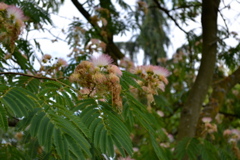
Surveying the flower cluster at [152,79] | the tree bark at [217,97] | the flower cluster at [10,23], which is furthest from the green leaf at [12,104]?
the tree bark at [217,97]

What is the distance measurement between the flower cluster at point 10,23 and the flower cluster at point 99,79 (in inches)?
18.3

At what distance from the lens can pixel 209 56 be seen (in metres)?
4.14

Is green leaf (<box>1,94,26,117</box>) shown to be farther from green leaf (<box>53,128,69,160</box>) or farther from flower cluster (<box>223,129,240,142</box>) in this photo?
flower cluster (<box>223,129,240,142</box>)

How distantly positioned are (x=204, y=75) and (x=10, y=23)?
2.60 metres

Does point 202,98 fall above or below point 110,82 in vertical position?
above

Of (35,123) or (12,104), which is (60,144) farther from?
(12,104)

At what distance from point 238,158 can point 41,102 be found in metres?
2.55

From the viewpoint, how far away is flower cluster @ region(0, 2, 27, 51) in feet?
6.25

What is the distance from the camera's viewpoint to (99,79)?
1.62m

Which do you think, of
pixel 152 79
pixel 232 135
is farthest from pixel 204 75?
pixel 152 79

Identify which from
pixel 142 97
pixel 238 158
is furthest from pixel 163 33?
pixel 142 97

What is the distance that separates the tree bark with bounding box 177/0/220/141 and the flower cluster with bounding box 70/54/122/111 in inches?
89.4

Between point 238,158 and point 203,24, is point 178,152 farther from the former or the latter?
point 203,24

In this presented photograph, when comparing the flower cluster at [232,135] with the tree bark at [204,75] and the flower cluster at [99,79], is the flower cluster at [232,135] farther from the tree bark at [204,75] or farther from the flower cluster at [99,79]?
the flower cluster at [99,79]
